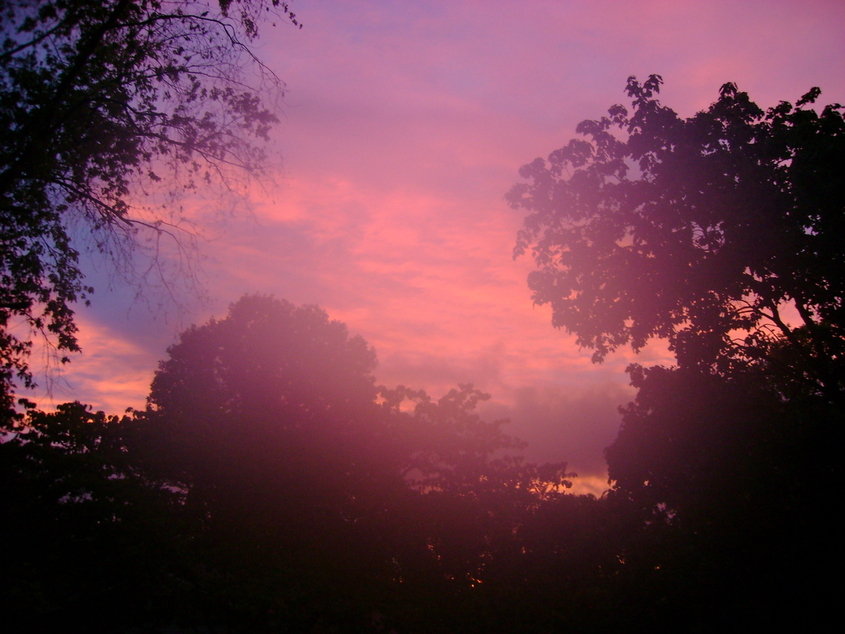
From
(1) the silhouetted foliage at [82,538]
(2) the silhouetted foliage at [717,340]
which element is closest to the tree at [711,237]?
(2) the silhouetted foliage at [717,340]

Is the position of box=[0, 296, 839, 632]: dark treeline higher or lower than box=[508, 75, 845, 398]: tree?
lower

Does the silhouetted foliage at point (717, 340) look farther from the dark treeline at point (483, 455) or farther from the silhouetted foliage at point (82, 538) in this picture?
the silhouetted foliage at point (82, 538)

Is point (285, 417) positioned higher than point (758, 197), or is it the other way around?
point (758, 197)

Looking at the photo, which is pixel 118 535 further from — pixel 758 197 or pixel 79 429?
pixel 758 197

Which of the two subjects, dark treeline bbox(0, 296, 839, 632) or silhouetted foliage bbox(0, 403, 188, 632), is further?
dark treeline bbox(0, 296, 839, 632)

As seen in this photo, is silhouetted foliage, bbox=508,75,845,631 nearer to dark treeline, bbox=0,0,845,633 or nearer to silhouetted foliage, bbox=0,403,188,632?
dark treeline, bbox=0,0,845,633

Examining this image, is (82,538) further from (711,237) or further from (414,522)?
(711,237)

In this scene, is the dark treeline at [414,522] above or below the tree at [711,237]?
below

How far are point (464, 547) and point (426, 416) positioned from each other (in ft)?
16.1

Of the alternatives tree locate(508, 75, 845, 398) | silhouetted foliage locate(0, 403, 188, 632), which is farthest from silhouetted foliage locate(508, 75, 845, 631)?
silhouetted foliage locate(0, 403, 188, 632)

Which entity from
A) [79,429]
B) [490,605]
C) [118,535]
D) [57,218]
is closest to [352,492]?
[490,605]

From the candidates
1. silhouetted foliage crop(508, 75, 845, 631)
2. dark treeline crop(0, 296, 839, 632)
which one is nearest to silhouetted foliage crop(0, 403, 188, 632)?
dark treeline crop(0, 296, 839, 632)

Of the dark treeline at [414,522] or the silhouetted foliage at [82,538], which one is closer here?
the silhouetted foliage at [82,538]

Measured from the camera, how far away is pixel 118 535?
36.8 feet
